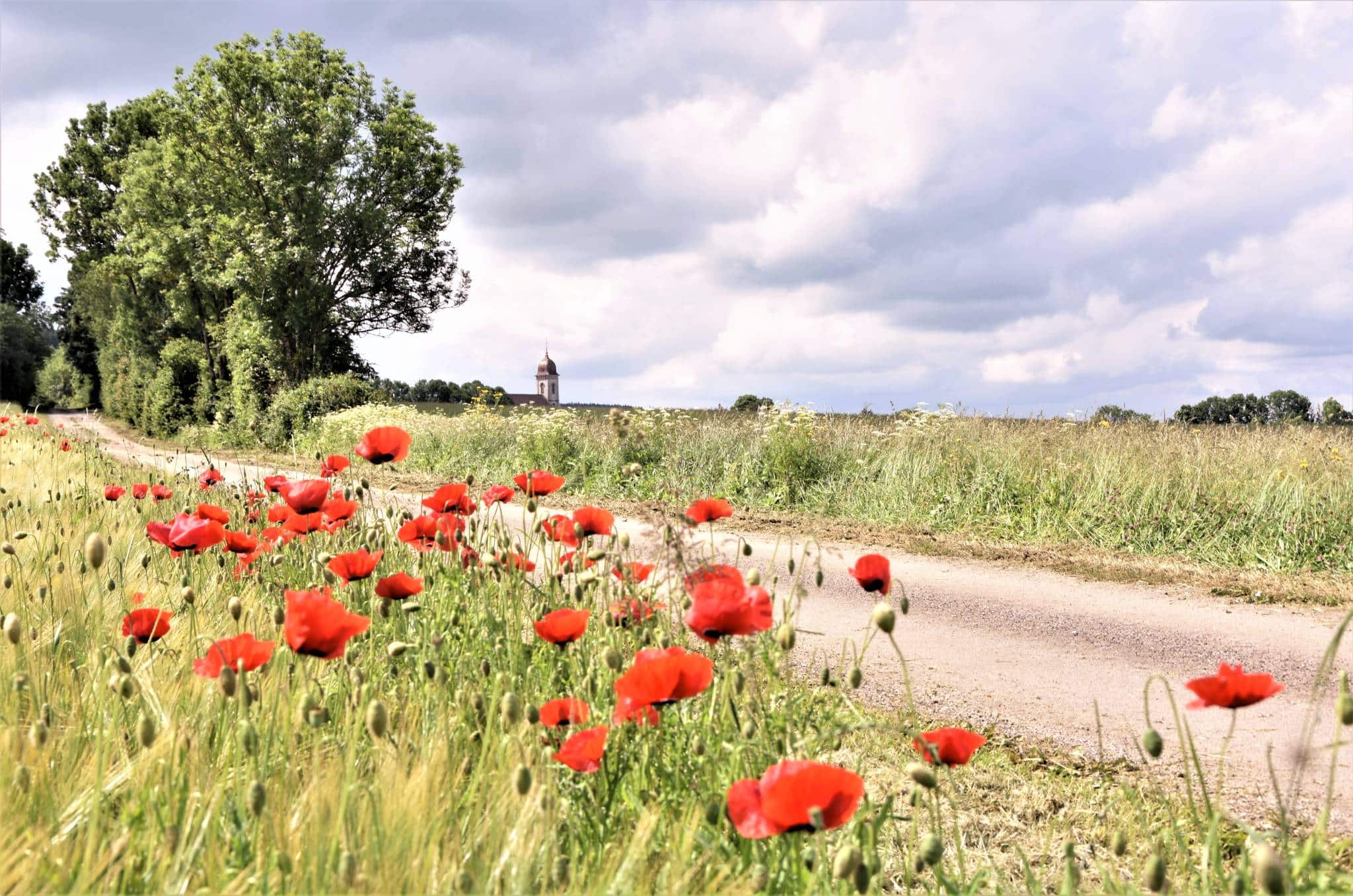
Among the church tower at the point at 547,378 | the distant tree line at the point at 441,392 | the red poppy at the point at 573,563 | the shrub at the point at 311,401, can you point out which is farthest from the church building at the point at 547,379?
the red poppy at the point at 573,563

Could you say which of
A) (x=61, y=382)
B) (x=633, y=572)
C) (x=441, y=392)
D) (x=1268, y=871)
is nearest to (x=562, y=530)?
(x=633, y=572)

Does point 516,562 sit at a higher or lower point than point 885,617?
lower

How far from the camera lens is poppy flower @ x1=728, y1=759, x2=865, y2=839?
1.21 metres

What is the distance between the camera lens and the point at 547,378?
361 ft

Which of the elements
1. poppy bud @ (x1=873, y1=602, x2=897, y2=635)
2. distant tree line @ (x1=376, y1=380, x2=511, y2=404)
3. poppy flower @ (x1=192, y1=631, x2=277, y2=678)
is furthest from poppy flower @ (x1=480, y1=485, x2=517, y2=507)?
distant tree line @ (x1=376, y1=380, x2=511, y2=404)

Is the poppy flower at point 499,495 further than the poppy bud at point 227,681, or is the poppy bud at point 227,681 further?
the poppy flower at point 499,495

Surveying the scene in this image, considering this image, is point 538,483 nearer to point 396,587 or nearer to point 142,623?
point 396,587

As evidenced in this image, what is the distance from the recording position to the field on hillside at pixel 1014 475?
843 cm

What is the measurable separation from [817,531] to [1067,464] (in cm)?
337

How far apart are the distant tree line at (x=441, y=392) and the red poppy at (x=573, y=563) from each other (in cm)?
1630

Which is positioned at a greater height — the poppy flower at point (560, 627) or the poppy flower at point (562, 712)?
the poppy flower at point (560, 627)

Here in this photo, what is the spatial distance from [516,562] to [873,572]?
1339 millimetres

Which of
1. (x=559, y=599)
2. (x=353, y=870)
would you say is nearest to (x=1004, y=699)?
(x=559, y=599)

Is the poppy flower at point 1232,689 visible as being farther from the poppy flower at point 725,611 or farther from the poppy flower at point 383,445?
→ the poppy flower at point 383,445
